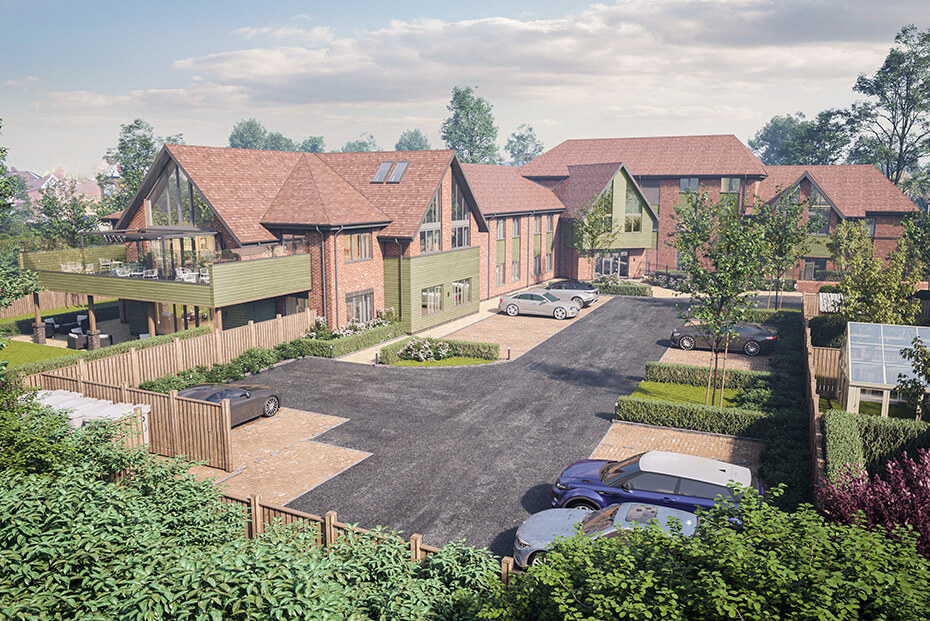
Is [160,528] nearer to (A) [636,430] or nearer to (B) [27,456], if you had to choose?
(B) [27,456]

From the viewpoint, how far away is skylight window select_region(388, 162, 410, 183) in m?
38.5

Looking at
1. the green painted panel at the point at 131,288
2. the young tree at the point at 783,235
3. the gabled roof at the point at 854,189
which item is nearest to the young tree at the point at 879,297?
the young tree at the point at 783,235

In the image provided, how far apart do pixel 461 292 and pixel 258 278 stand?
48.6 feet

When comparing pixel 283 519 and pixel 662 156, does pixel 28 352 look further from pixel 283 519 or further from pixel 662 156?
pixel 662 156

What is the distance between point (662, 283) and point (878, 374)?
1401 inches

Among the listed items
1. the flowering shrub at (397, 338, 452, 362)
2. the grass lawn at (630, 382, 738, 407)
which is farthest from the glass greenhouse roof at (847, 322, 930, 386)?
the flowering shrub at (397, 338, 452, 362)

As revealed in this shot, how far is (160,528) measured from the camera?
10.1 m

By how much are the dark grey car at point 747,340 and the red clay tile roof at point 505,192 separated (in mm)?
17531

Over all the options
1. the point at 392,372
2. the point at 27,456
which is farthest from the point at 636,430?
the point at 27,456

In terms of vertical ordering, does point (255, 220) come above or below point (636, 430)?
above

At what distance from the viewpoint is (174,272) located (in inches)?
1191

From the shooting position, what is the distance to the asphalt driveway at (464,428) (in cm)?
1648

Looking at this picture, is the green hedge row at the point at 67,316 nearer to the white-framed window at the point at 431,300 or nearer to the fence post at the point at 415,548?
the white-framed window at the point at 431,300

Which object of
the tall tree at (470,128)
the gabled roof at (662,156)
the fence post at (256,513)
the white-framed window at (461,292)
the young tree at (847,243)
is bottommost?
the fence post at (256,513)
